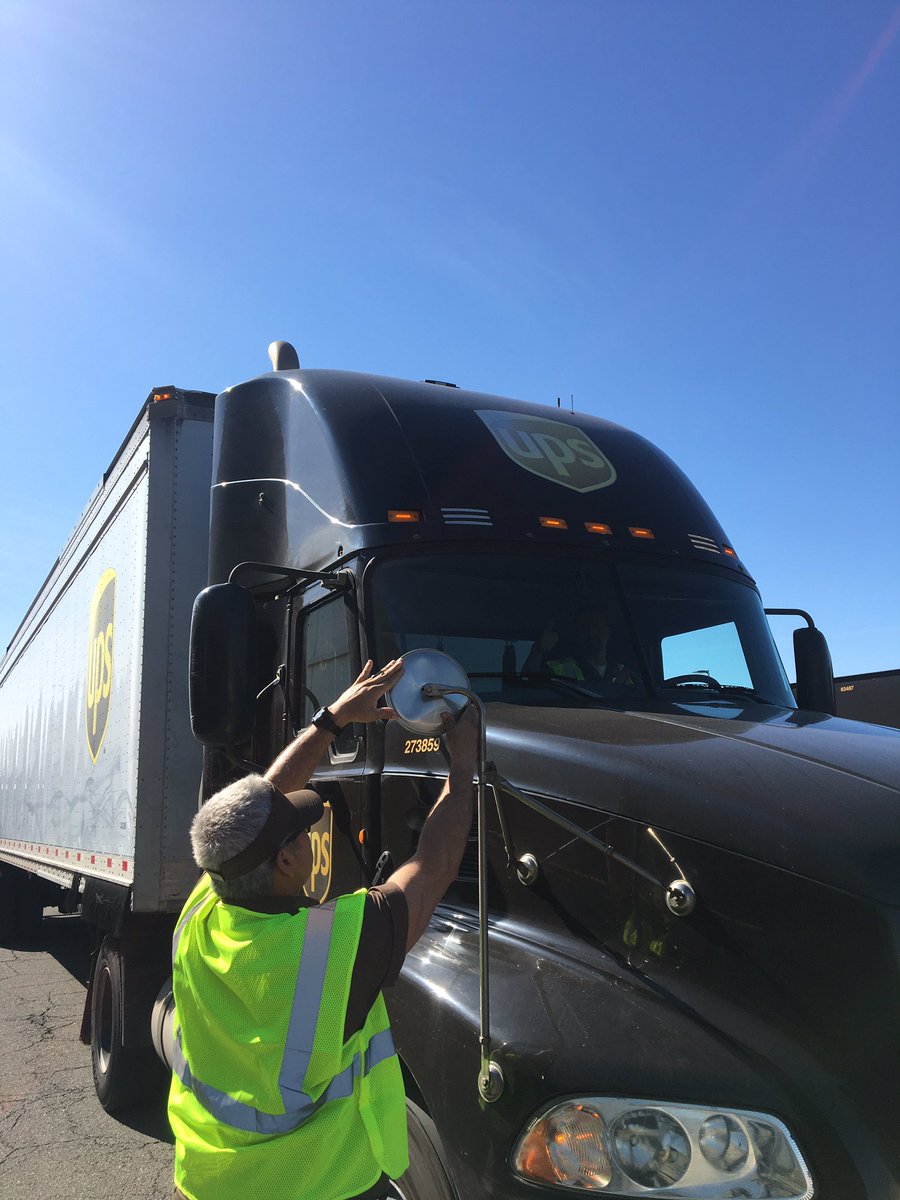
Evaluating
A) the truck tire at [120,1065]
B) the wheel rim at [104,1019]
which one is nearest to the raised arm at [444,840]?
the truck tire at [120,1065]

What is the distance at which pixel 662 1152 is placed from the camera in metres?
A: 2.13

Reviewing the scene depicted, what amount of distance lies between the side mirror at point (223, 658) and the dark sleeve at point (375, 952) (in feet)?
5.91

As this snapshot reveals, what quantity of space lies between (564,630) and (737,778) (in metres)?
1.25

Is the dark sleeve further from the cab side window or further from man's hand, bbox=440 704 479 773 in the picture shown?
the cab side window

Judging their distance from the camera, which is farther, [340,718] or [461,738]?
[340,718]

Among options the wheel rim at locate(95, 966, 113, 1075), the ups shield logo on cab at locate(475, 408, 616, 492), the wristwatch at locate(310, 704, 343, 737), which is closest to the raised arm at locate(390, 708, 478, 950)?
the wristwatch at locate(310, 704, 343, 737)

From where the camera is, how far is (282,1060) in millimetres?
1992

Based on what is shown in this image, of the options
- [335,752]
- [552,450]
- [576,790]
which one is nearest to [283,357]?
[552,450]

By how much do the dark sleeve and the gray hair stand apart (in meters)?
0.22

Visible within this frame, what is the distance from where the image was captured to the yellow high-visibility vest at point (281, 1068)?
78.7 inches

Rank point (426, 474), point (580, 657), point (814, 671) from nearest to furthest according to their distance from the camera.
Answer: point (580, 657), point (426, 474), point (814, 671)

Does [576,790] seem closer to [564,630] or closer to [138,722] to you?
[564,630]

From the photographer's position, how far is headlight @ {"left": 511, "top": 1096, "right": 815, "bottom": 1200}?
2080 mm

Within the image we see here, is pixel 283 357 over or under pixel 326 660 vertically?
over
